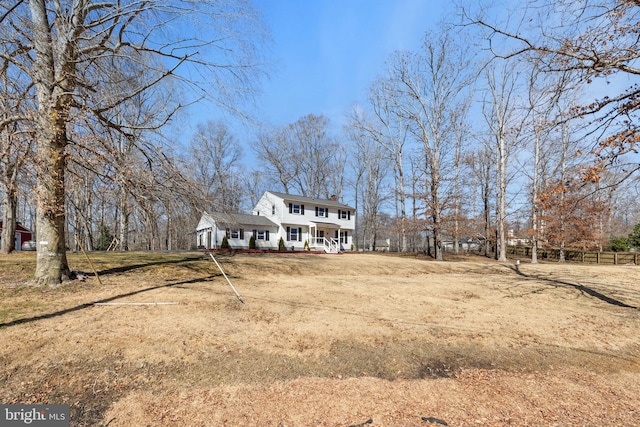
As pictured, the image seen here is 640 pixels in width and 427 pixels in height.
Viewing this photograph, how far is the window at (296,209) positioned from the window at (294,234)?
A: 165cm

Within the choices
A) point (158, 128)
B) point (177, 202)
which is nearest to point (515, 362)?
point (177, 202)

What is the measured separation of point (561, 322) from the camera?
266 inches

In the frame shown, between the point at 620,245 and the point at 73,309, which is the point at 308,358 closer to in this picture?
the point at 73,309

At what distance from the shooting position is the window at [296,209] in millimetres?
30516

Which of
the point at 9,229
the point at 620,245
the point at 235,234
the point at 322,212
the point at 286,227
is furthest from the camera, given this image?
the point at 322,212

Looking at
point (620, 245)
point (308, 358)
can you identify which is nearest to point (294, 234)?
point (308, 358)

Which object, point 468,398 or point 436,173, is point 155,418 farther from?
point 436,173

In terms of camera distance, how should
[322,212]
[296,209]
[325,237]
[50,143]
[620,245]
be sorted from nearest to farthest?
[50,143]
[620,245]
[296,209]
[325,237]
[322,212]

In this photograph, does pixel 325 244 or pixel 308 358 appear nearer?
pixel 308 358

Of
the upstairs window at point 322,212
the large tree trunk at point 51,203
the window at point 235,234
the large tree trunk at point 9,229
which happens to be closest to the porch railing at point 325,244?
the upstairs window at point 322,212

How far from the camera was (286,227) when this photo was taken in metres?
30.3

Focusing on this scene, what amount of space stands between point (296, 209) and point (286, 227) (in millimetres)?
2091

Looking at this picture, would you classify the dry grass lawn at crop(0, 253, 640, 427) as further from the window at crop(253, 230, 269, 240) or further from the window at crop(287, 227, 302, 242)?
the window at crop(287, 227, 302, 242)

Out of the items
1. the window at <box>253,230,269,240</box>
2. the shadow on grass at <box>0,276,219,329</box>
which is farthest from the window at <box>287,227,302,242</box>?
the shadow on grass at <box>0,276,219,329</box>
